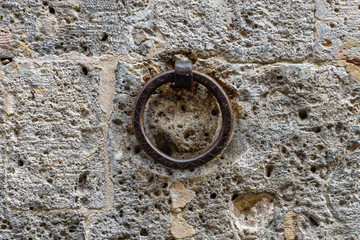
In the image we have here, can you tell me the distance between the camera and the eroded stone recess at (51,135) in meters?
1.12

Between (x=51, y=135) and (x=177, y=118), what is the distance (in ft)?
1.46

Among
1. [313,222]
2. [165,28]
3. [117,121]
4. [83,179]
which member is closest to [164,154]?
[117,121]

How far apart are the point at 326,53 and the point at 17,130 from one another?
3.69 ft

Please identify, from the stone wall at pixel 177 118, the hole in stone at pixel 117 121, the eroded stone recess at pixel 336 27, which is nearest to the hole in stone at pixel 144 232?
the stone wall at pixel 177 118

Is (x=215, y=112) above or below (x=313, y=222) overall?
above

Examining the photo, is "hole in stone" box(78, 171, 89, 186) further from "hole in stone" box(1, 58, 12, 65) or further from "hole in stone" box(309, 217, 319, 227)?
"hole in stone" box(309, 217, 319, 227)

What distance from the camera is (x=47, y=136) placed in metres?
1.12

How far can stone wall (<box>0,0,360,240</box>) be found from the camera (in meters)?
1.12

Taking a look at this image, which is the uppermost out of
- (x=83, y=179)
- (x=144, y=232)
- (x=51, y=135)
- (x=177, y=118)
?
(x=177, y=118)

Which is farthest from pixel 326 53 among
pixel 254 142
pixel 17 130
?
pixel 17 130

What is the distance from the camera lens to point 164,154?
108cm

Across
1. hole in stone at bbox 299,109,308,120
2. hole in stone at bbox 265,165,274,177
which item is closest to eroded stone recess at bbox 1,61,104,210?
hole in stone at bbox 265,165,274,177

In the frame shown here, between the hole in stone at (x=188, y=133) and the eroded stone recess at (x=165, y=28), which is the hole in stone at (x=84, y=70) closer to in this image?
the eroded stone recess at (x=165, y=28)

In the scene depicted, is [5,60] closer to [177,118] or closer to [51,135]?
[51,135]
